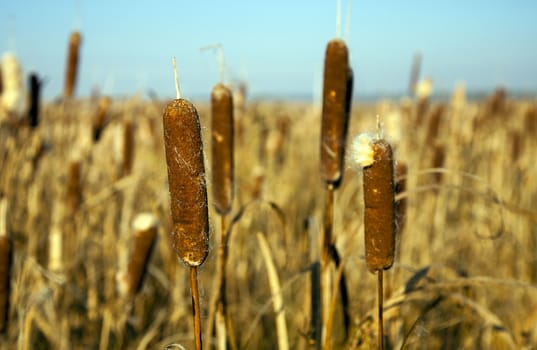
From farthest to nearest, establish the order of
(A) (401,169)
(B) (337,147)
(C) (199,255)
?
(A) (401,169)
(B) (337,147)
(C) (199,255)

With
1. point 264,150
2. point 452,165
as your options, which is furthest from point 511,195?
point 264,150

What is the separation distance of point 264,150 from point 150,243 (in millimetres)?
3336

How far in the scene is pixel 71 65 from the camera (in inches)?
123

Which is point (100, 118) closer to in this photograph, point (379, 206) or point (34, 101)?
point (34, 101)

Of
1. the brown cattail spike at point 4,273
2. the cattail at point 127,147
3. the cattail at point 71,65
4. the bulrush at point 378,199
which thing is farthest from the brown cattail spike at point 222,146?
the cattail at point 71,65

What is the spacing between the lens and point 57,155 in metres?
5.32

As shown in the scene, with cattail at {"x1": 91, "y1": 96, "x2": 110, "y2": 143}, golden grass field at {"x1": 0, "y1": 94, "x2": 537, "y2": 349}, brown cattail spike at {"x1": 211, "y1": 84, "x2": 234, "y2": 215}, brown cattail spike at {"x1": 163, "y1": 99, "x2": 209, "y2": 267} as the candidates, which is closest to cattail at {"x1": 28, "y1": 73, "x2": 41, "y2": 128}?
golden grass field at {"x1": 0, "y1": 94, "x2": 537, "y2": 349}

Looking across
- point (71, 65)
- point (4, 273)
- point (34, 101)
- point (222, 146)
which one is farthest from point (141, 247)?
point (71, 65)

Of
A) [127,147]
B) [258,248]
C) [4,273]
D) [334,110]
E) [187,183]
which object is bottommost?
[258,248]

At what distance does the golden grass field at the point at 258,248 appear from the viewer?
1998 mm

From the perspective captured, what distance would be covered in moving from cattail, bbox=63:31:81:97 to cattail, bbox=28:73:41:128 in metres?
0.35

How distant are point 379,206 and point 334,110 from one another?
421 mm

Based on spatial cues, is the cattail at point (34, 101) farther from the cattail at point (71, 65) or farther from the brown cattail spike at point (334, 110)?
the brown cattail spike at point (334, 110)

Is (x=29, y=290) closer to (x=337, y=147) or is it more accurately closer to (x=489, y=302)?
(x=337, y=147)
